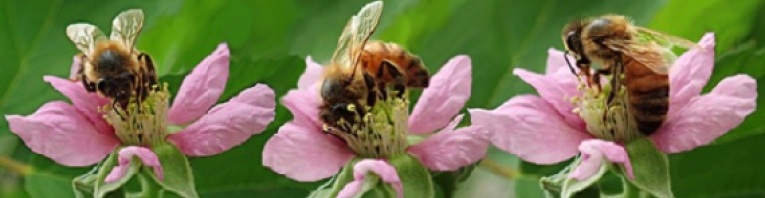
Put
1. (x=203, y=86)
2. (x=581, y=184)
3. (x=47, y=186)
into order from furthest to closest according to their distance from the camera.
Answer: (x=47, y=186), (x=203, y=86), (x=581, y=184)

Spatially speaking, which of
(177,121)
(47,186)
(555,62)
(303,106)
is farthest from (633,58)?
(47,186)

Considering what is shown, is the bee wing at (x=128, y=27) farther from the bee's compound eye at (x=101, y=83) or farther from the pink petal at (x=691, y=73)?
the pink petal at (x=691, y=73)

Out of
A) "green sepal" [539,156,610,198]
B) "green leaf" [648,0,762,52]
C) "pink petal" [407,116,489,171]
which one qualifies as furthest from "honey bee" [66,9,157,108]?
"green leaf" [648,0,762,52]

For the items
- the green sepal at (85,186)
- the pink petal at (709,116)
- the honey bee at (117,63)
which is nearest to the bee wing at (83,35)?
the honey bee at (117,63)

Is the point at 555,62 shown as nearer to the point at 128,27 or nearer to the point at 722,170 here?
the point at 722,170

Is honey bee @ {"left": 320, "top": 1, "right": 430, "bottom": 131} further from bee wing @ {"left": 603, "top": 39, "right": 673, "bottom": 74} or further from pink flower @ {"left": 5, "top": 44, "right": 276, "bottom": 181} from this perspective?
bee wing @ {"left": 603, "top": 39, "right": 673, "bottom": 74}

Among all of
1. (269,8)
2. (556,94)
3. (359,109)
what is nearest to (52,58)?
(269,8)
